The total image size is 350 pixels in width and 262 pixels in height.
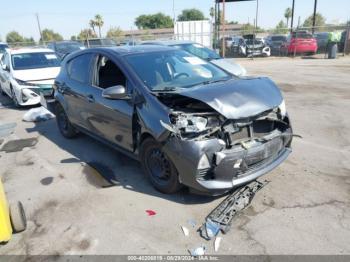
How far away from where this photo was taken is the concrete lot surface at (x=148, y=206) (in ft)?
10.5

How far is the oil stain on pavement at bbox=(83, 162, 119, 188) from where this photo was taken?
4.54 meters

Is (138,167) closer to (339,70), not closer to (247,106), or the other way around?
(247,106)

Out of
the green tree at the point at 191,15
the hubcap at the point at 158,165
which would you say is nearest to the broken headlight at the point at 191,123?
the hubcap at the point at 158,165

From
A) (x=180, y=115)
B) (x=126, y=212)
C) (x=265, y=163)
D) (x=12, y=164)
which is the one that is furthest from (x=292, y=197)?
(x=12, y=164)

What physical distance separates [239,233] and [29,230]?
7.39ft

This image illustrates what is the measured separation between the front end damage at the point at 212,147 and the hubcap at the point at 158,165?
30 cm

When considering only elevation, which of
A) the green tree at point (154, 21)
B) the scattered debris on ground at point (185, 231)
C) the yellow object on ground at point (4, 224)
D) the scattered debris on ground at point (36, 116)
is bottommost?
the scattered debris on ground at point (36, 116)

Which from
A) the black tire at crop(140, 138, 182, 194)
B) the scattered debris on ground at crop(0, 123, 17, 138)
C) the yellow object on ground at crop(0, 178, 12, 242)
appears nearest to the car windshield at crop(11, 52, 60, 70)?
the scattered debris on ground at crop(0, 123, 17, 138)

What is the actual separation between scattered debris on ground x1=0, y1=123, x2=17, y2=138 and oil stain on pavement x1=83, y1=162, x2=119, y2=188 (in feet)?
8.32

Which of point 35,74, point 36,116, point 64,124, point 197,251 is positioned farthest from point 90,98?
point 35,74

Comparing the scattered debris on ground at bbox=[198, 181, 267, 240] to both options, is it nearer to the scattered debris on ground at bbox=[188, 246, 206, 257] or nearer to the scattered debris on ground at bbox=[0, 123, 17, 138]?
the scattered debris on ground at bbox=[188, 246, 206, 257]

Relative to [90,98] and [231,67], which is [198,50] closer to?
[231,67]

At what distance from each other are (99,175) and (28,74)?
6.01 metres

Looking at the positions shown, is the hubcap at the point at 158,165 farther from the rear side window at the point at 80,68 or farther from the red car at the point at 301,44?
the red car at the point at 301,44
